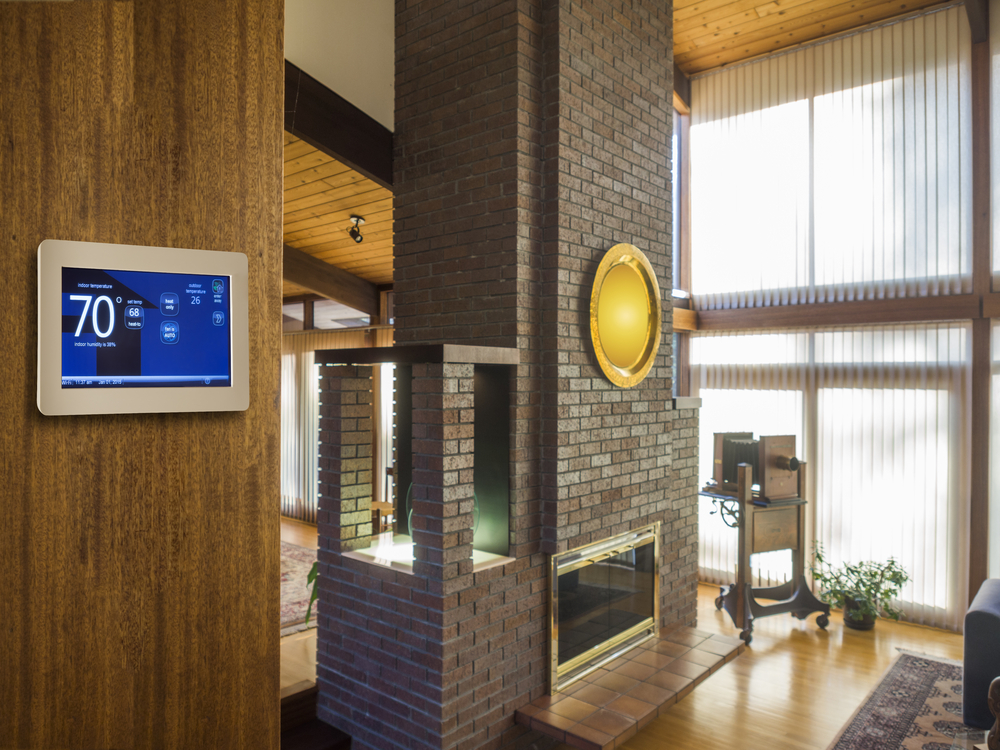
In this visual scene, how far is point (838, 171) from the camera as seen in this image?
4.90 meters

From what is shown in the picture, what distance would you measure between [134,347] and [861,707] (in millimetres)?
3866

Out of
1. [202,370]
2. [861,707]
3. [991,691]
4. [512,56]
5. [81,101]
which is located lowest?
[861,707]

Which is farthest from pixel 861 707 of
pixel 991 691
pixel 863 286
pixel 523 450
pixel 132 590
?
pixel 132 590

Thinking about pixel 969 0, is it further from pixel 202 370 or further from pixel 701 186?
pixel 202 370

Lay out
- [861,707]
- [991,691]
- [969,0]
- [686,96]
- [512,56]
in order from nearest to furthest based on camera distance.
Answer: [991,691]
[512,56]
[861,707]
[969,0]
[686,96]

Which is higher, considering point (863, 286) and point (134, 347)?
point (863, 286)

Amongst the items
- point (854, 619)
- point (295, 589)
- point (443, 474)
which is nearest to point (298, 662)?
point (443, 474)

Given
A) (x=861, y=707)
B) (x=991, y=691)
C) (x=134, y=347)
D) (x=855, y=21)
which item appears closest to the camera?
(x=134, y=347)

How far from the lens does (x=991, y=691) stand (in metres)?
2.69

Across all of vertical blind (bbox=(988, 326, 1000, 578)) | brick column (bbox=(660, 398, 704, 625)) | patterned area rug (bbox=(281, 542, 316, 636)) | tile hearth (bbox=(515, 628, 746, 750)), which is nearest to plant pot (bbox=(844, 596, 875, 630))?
vertical blind (bbox=(988, 326, 1000, 578))

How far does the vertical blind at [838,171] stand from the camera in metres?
4.45

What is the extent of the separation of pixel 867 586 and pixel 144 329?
4.88 metres

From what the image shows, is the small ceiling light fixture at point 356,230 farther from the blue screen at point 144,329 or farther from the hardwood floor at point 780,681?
the blue screen at point 144,329

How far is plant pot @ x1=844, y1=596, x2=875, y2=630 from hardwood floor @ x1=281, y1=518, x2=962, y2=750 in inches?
2.5
